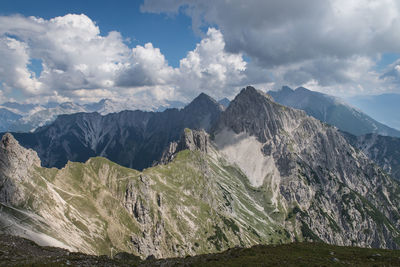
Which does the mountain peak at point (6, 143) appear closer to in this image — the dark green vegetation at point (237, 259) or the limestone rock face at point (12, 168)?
the limestone rock face at point (12, 168)

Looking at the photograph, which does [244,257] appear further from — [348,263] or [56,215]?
[56,215]

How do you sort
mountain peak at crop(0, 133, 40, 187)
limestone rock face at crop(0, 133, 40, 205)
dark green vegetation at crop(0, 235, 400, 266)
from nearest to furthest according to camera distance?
dark green vegetation at crop(0, 235, 400, 266) → limestone rock face at crop(0, 133, 40, 205) → mountain peak at crop(0, 133, 40, 187)

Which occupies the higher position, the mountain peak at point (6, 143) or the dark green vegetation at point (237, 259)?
the mountain peak at point (6, 143)

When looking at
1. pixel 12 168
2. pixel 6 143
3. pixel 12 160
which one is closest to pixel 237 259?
pixel 12 168

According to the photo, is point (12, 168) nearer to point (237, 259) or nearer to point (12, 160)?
point (12, 160)

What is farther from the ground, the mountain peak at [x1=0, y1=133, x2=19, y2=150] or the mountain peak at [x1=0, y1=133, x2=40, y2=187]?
the mountain peak at [x1=0, y1=133, x2=19, y2=150]

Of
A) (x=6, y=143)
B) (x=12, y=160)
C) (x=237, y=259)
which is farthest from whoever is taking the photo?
(x=6, y=143)

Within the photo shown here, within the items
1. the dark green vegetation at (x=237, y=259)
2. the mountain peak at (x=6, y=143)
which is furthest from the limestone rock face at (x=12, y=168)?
the dark green vegetation at (x=237, y=259)

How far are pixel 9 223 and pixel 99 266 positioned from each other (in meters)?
112

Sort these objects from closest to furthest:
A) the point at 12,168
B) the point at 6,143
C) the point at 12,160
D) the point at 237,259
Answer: the point at 237,259 < the point at 12,168 < the point at 12,160 < the point at 6,143

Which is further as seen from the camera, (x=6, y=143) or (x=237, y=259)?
(x=6, y=143)

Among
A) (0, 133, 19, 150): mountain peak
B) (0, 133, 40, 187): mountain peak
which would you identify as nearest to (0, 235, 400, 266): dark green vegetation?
(0, 133, 40, 187): mountain peak

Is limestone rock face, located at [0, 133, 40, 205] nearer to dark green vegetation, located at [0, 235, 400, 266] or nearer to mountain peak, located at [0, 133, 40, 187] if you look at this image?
mountain peak, located at [0, 133, 40, 187]

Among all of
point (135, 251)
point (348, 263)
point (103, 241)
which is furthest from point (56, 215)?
point (348, 263)
